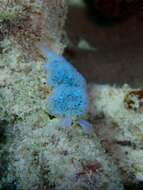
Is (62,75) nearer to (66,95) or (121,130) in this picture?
(66,95)

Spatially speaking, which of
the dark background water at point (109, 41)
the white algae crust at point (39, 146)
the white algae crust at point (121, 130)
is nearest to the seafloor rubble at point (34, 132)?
the white algae crust at point (39, 146)

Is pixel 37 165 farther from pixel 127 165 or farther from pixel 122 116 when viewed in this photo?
pixel 122 116

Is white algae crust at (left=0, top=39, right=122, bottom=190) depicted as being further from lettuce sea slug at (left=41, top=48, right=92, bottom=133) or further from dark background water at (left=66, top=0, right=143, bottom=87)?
dark background water at (left=66, top=0, right=143, bottom=87)

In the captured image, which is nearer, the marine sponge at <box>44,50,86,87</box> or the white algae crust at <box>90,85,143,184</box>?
the marine sponge at <box>44,50,86,87</box>

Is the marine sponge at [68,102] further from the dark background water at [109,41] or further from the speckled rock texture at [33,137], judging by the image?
the dark background water at [109,41]

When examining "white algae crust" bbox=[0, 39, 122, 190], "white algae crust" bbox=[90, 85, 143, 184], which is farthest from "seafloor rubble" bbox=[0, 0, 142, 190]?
"white algae crust" bbox=[90, 85, 143, 184]

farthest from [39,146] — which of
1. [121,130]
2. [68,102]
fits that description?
[121,130]
